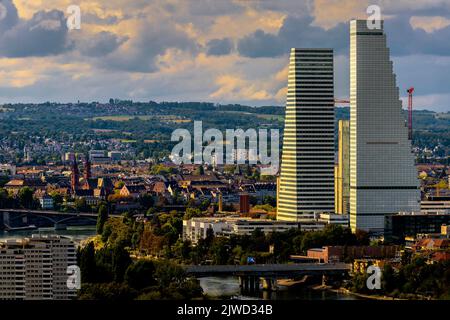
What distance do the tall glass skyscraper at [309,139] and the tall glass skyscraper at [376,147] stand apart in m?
1.69

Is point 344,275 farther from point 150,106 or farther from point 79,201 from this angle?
point 150,106

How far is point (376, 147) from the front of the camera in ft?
147

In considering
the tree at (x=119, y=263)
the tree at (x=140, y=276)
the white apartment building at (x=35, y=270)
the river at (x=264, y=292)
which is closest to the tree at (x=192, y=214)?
the river at (x=264, y=292)

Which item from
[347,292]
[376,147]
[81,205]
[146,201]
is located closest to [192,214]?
[376,147]

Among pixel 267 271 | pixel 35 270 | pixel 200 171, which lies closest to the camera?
pixel 35 270

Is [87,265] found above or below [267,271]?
above

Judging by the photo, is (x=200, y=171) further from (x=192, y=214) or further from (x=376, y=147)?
(x=376, y=147)

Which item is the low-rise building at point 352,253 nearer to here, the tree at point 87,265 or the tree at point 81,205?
the tree at point 87,265

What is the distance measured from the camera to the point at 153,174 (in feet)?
251

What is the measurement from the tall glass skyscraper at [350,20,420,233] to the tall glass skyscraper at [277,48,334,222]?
169 centimetres

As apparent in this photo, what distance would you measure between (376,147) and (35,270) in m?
19.4

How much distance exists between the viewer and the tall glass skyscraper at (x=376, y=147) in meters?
43.8
